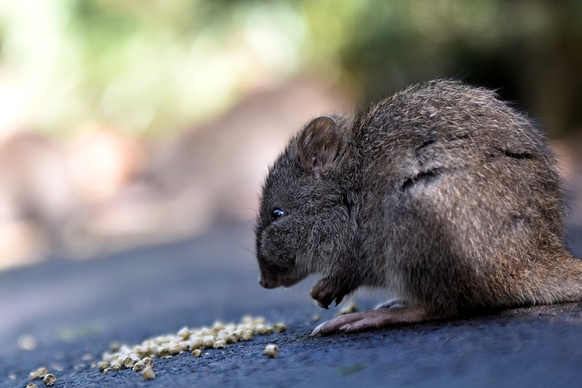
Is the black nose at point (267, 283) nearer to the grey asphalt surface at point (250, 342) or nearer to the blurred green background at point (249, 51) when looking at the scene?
the grey asphalt surface at point (250, 342)

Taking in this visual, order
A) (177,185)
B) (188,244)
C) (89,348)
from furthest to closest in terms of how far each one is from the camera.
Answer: (177,185), (188,244), (89,348)

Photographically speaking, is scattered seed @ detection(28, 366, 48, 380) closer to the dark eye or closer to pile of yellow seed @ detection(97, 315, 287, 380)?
pile of yellow seed @ detection(97, 315, 287, 380)

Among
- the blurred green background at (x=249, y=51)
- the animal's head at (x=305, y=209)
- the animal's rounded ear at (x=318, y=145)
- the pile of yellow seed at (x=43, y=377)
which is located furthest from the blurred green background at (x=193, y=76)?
the animal's rounded ear at (x=318, y=145)

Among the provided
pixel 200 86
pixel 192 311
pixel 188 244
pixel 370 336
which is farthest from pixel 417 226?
pixel 200 86

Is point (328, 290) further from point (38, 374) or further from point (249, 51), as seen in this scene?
point (249, 51)

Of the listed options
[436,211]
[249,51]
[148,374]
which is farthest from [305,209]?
[249,51]

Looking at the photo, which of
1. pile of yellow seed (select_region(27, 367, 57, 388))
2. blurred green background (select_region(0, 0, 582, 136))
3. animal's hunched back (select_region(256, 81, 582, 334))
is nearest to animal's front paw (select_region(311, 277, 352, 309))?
animal's hunched back (select_region(256, 81, 582, 334))

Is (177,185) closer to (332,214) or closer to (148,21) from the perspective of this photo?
(148,21)
